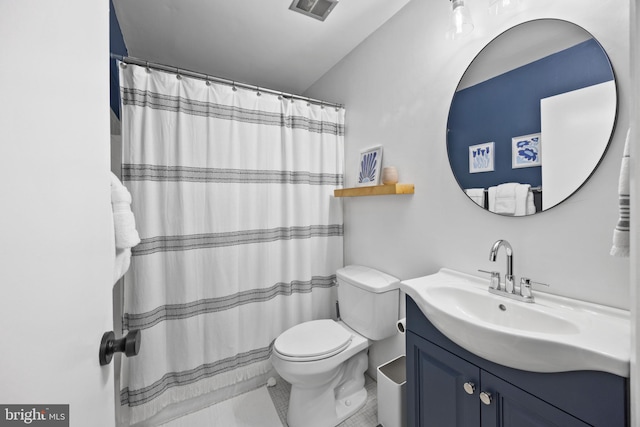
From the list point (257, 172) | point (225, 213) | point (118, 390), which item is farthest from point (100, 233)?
point (118, 390)

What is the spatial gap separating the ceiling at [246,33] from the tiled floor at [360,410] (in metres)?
2.41

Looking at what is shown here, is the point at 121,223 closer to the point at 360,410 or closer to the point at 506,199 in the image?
the point at 506,199

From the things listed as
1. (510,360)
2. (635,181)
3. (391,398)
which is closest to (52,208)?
(635,181)

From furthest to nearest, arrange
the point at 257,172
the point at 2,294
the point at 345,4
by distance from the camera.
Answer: the point at 257,172 → the point at 345,4 → the point at 2,294

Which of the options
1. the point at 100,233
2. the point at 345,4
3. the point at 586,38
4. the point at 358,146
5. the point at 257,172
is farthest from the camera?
the point at 358,146

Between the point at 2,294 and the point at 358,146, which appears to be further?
the point at 358,146

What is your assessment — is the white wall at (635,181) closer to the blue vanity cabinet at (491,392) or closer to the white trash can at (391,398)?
the blue vanity cabinet at (491,392)

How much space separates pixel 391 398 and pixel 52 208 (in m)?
1.56

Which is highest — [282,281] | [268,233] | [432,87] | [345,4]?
[345,4]

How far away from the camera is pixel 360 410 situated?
157 centimetres

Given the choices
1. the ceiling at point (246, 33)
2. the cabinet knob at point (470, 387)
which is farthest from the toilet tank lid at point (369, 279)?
the ceiling at point (246, 33)

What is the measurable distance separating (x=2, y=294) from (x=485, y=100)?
1.55m

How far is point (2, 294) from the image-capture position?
29cm

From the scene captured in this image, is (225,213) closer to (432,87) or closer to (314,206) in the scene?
(314,206)
